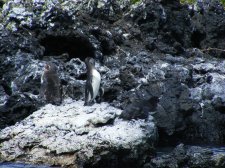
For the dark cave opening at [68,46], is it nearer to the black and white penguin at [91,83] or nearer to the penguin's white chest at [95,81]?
the black and white penguin at [91,83]

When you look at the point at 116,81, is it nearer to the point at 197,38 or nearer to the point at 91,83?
the point at 91,83

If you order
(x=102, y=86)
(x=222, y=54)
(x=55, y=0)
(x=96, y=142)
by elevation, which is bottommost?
(x=96, y=142)

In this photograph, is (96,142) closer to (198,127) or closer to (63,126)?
(63,126)

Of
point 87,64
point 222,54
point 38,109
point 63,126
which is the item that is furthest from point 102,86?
point 222,54

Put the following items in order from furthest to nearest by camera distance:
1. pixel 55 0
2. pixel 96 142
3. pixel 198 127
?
pixel 55 0 → pixel 198 127 → pixel 96 142

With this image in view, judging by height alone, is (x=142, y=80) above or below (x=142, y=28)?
below

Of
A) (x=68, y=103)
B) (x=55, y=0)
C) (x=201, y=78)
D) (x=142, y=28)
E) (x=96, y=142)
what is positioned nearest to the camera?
(x=96, y=142)

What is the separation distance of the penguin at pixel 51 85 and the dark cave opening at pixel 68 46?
6.62 feet

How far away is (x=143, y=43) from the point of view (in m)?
18.8

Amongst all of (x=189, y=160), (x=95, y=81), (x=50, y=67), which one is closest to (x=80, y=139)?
(x=189, y=160)

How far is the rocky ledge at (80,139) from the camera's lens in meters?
11.8

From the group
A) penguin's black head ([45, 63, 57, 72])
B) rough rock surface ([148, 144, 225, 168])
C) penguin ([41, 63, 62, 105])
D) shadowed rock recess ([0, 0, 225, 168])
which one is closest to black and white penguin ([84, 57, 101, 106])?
shadowed rock recess ([0, 0, 225, 168])

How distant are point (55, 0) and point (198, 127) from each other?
6.38 m

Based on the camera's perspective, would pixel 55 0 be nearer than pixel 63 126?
No
